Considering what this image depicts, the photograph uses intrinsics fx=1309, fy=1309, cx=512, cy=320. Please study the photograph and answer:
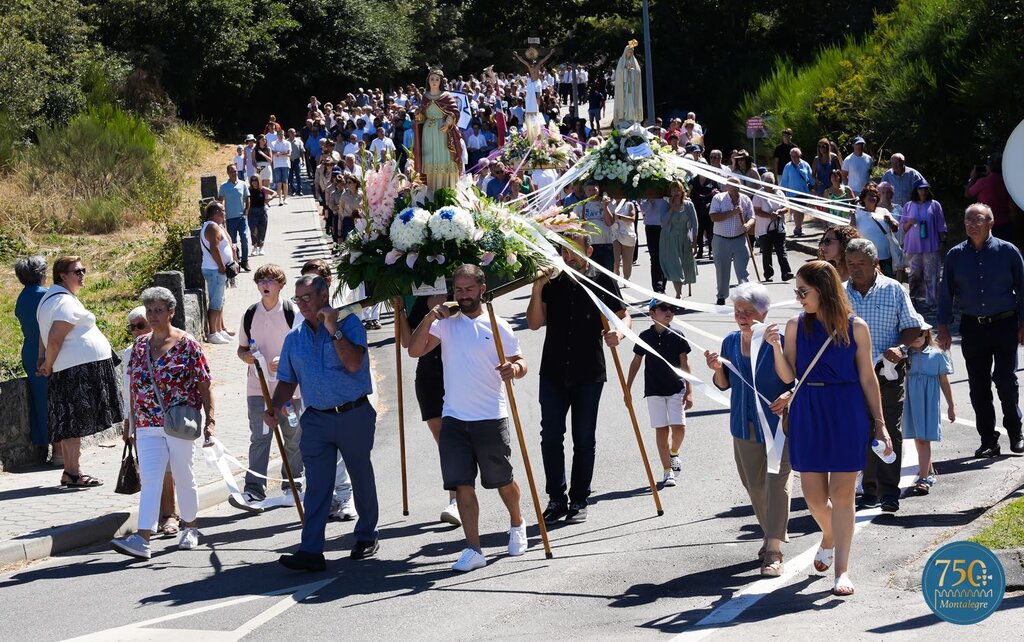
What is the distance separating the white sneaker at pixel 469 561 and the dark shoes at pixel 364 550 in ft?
2.36

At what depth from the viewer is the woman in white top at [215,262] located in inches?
705

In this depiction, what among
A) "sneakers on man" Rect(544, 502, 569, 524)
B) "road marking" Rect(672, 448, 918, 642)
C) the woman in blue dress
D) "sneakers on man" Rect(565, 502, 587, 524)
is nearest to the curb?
"sneakers on man" Rect(544, 502, 569, 524)

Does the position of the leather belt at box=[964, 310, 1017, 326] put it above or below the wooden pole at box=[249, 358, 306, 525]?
above

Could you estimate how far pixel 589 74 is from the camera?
47.7 metres

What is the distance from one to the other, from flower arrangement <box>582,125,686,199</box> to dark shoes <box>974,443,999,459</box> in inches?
229

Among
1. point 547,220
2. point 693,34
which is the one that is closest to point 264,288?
point 547,220

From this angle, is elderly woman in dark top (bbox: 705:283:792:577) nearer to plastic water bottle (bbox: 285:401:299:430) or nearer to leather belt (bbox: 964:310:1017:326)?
leather belt (bbox: 964:310:1017:326)

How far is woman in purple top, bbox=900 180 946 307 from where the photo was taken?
17.5m

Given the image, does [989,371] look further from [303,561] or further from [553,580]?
[303,561]

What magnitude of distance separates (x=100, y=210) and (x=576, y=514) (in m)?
19.5

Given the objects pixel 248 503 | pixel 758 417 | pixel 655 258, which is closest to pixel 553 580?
pixel 758 417

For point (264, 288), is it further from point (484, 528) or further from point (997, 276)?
point (997, 276)

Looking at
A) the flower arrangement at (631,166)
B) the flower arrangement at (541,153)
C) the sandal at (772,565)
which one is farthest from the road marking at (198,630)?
the flower arrangement at (541,153)

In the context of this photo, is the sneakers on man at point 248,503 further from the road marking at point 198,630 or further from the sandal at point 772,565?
the sandal at point 772,565
